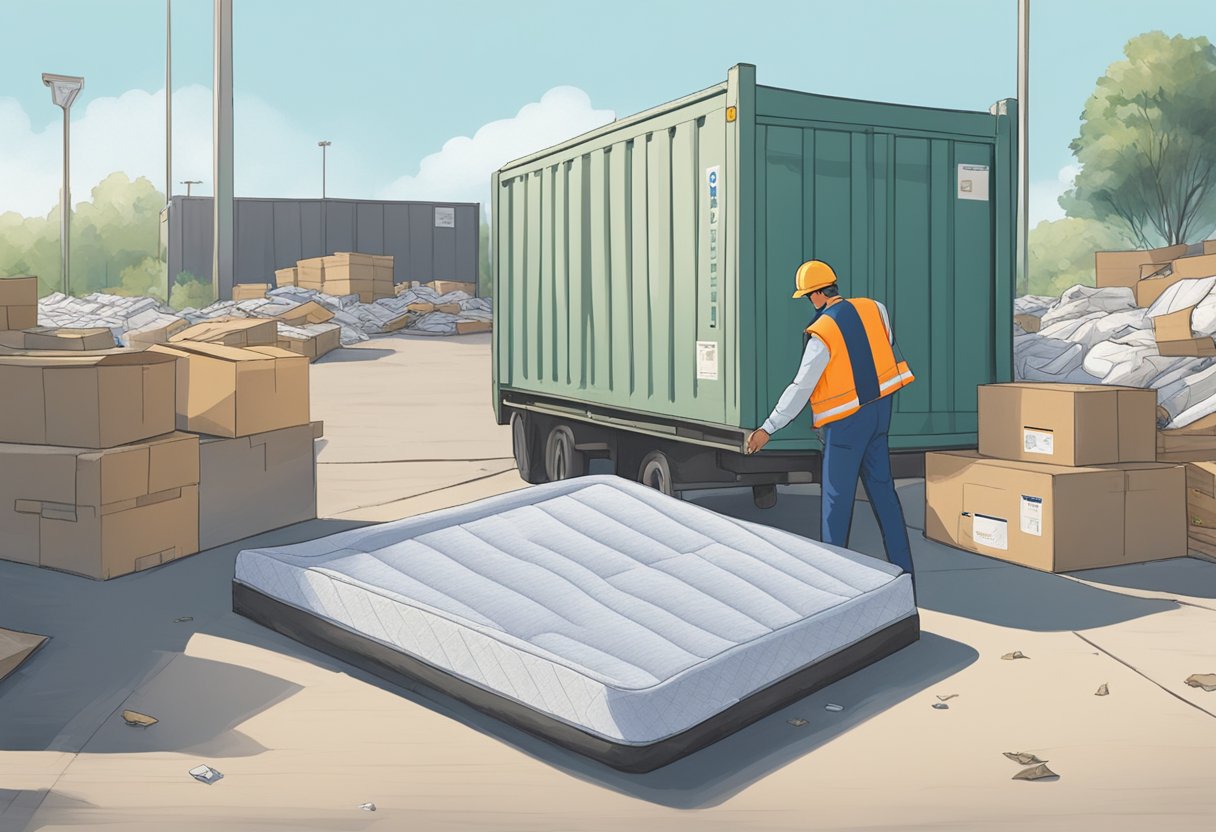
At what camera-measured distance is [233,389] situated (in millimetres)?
7457

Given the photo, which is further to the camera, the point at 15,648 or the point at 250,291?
the point at 250,291

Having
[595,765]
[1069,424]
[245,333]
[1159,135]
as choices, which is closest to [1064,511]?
[1069,424]

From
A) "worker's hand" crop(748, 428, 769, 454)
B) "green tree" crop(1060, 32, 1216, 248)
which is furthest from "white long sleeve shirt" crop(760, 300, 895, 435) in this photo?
"green tree" crop(1060, 32, 1216, 248)

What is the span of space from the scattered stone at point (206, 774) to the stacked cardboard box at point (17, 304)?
5782 mm

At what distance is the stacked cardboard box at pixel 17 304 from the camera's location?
875cm

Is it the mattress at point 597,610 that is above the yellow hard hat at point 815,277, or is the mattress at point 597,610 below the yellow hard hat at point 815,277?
below

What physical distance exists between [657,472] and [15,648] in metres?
4.26

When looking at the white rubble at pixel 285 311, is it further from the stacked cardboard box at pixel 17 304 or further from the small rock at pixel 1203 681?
the small rock at pixel 1203 681

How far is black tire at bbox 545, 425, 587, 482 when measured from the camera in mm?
9812

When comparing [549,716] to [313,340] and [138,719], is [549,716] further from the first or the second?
[313,340]

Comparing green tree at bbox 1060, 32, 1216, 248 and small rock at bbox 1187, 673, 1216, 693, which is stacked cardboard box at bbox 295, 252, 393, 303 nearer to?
green tree at bbox 1060, 32, 1216, 248

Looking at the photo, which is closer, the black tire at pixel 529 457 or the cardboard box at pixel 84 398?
the cardboard box at pixel 84 398

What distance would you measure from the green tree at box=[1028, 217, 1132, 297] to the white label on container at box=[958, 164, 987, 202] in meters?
51.2

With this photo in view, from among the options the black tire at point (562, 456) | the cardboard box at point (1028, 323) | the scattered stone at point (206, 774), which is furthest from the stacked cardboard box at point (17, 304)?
the cardboard box at point (1028, 323)
